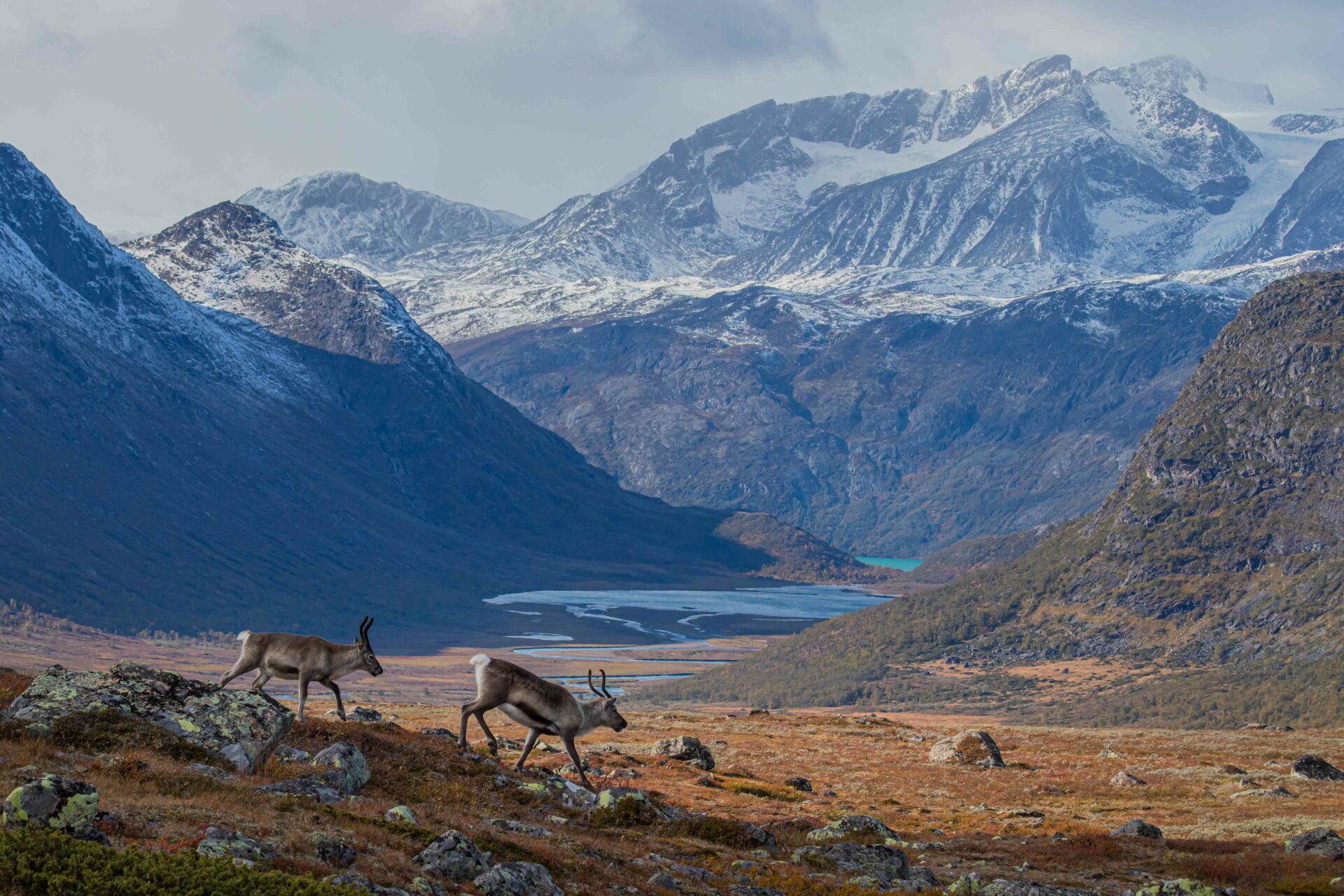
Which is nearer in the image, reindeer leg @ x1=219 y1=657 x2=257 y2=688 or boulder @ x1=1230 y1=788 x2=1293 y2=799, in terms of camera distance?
reindeer leg @ x1=219 y1=657 x2=257 y2=688

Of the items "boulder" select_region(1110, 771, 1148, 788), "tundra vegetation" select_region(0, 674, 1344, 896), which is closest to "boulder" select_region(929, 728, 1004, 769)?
"tundra vegetation" select_region(0, 674, 1344, 896)

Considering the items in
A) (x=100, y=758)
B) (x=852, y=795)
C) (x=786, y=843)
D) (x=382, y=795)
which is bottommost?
(x=852, y=795)

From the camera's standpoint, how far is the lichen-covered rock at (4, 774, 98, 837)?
2494cm

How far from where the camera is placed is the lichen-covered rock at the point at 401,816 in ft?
106

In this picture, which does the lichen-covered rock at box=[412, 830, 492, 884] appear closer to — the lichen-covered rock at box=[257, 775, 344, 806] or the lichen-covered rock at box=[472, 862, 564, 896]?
the lichen-covered rock at box=[472, 862, 564, 896]

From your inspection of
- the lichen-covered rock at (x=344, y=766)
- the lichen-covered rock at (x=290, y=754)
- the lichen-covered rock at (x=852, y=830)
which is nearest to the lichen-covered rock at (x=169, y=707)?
the lichen-covered rock at (x=290, y=754)

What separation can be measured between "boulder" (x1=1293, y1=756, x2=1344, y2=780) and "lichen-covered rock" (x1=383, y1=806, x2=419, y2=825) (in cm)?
6434

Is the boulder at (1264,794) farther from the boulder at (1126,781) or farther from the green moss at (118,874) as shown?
the green moss at (118,874)

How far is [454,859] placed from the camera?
1139 inches

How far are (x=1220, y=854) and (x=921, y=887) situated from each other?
16.2 m

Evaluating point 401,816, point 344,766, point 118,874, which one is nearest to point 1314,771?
point 344,766

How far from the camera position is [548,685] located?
4131cm

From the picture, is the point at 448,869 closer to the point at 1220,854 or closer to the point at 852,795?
the point at 1220,854

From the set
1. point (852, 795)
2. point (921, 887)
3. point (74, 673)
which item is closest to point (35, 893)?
point (74, 673)
